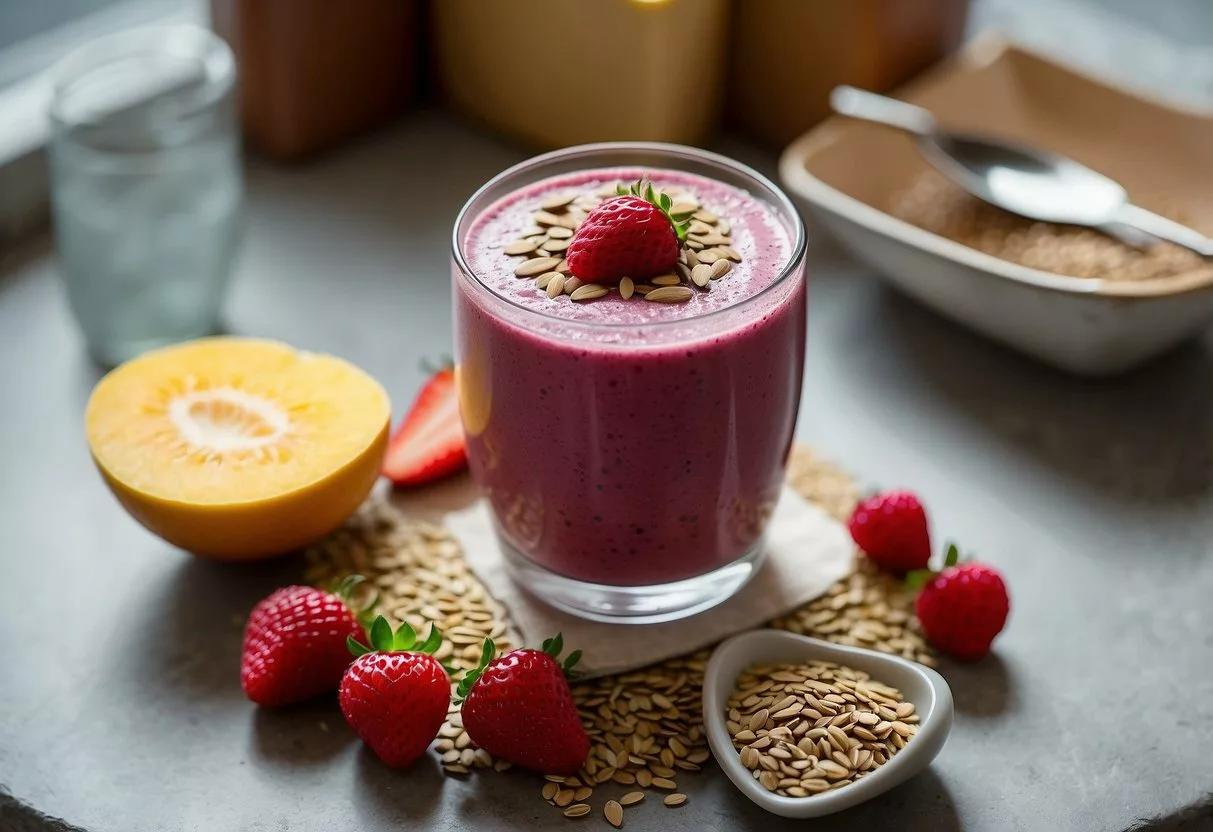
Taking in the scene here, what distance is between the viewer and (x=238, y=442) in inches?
48.7

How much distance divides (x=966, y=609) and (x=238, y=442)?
65 cm

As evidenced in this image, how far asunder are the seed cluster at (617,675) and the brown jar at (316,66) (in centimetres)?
67

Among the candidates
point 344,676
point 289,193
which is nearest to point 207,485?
point 344,676

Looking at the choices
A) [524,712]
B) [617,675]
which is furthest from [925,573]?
[524,712]

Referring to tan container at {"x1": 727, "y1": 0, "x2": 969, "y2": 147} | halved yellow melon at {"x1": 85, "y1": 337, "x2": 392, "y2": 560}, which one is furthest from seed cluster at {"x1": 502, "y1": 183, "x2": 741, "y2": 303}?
tan container at {"x1": 727, "y1": 0, "x2": 969, "y2": 147}

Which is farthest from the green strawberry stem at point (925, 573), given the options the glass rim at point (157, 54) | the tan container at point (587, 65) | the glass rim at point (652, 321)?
the glass rim at point (157, 54)

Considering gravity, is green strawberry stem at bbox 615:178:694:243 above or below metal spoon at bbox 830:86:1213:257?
above

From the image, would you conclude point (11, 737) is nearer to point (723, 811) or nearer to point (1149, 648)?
point (723, 811)

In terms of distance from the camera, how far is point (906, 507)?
1250 mm

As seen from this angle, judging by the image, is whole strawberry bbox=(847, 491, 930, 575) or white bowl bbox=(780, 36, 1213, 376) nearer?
whole strawberry bbox=(847, 491, 930, 575)

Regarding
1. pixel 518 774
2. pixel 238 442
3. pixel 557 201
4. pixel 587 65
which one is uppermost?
pixel 557 201

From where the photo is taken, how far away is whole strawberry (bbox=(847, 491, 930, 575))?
125 cm

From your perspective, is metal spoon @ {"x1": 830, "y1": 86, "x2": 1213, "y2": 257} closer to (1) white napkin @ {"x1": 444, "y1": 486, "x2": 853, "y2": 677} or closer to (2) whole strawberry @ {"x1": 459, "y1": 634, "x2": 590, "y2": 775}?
(1) white napkin @ {"x1": 444, "y1": 486, "x2": 853, "y2": 677}

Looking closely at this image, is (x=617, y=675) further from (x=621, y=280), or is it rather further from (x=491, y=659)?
(x=621, y=280)
